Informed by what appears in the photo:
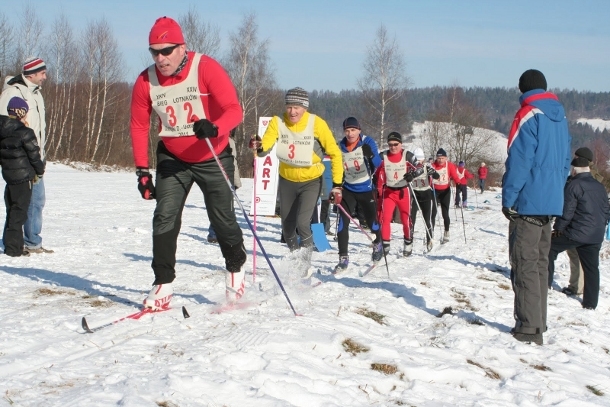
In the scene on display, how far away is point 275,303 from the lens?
546 centimetres

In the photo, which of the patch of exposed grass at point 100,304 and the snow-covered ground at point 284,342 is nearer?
the snow-covered ground at point 284,342

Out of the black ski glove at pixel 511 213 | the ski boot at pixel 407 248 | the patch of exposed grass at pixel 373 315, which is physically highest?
the black ski glove at pixel 511 213

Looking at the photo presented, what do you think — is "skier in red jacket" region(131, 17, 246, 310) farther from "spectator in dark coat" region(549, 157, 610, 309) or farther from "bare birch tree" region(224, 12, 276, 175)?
"bare birch tree" region(224, 12, 276, 175)

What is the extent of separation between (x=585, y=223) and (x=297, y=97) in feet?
12.4

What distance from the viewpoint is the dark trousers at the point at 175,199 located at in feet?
15.8

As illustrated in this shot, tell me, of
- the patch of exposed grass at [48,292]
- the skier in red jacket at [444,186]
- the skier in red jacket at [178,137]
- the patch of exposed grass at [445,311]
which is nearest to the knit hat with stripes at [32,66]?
the patch of exposed grass at [48,292]

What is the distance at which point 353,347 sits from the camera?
14.4 feet

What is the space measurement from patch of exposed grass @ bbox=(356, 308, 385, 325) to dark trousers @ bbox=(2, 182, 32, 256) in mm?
4515

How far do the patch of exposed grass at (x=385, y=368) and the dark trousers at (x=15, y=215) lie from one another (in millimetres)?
5353

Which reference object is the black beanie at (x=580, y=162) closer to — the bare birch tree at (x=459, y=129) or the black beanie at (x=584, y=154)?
the black beanie at (x=584, y=154)

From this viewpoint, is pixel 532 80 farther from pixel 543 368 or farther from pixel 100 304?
pixel 100 304

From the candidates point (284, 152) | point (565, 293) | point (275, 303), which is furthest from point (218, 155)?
point (565, 293)

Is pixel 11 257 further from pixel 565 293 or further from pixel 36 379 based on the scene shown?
pixel 565 293

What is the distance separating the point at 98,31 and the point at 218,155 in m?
40.0
